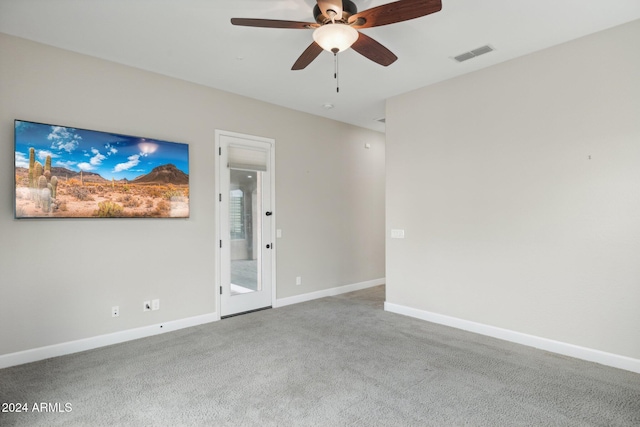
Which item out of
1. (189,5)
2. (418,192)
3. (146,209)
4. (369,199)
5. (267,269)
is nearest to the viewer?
(189,5)

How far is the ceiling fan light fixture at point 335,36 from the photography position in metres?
2.40

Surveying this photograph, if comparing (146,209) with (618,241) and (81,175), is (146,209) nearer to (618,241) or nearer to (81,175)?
(81,175)

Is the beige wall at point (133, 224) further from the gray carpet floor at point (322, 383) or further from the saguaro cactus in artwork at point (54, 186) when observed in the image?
the gray carpet floor at point (322, 383)

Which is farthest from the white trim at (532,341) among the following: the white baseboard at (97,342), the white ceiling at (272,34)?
the white ceiling at (272,34)

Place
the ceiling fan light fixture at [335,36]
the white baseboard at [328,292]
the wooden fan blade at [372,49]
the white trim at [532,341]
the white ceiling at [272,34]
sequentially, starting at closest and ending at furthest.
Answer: the ceiling fan light fixture at [335,36] → the wooden fan blade at [372,49] → the white ceiling at [272,34] → the white trim at [532,341] → the white baseboard at [328,292]

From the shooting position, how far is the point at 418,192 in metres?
4.50

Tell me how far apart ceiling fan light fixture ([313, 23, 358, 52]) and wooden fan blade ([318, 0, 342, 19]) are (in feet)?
0.22

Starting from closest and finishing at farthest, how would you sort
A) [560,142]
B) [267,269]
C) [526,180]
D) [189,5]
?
[189,5]
[560,142]
[526,180]
[267,269]

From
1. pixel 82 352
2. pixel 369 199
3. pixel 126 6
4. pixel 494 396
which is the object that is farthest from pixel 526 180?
pixel 82 352

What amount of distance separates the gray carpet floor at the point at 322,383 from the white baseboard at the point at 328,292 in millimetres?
1176

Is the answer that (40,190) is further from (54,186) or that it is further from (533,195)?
(533,195)

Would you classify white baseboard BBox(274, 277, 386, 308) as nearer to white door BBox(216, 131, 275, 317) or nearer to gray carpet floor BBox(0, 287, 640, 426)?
white door BBox(216, 131, 275, 317)

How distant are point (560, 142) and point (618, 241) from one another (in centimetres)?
104

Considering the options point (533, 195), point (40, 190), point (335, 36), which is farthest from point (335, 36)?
point (40, 190)
